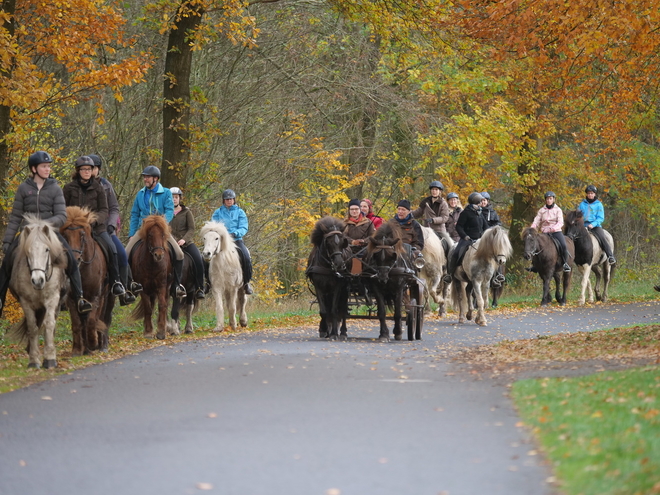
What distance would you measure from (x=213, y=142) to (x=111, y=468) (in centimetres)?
2113

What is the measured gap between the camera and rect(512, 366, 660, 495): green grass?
5902 millimetres

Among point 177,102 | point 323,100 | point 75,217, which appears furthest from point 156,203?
point 323,100

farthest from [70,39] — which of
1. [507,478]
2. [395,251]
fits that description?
[507,478]

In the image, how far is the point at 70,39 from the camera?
18938 millimetres

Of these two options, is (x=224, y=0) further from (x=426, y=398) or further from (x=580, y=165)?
(x=580, y=165)

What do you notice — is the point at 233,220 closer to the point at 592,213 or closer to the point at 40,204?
the point at 40,204

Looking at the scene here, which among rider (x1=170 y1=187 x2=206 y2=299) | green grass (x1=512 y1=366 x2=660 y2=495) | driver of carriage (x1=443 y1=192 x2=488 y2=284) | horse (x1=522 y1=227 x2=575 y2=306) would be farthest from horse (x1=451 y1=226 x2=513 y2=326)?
green grass (x1=512 y1=366 x2=660 y2=495)

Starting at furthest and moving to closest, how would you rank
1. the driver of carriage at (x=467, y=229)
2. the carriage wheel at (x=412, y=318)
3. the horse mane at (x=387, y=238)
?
the driver of carriage at (x=467, y=229) < the carriage wheel at (x=412, y=318) < the horse mane at (x=387, y=238)

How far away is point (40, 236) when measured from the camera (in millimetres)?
12492

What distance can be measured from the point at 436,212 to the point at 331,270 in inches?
311

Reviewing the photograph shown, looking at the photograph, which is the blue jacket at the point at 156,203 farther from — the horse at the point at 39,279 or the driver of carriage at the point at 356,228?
the horse at the point at 39,279

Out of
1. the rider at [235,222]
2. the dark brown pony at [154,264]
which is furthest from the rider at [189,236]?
the dark brown pony at [154,264]

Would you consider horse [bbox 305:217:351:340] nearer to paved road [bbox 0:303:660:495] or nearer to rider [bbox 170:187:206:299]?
rider [bbox 170:187:206:299]

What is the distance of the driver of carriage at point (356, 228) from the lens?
17.2 meters
